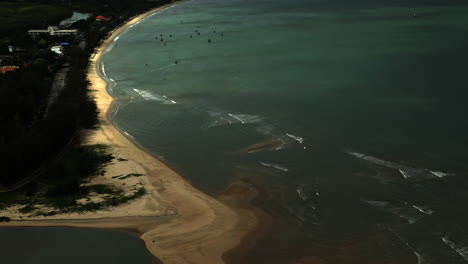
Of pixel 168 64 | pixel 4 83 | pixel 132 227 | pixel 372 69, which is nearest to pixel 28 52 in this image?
pixel 168 64

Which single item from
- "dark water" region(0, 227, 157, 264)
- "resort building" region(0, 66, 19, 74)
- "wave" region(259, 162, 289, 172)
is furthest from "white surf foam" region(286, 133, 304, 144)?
"resort building" region(0, 66, 19, 74)

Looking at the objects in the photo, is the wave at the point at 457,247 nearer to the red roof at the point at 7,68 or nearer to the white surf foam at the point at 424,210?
the white surf foam at the point at 424,210

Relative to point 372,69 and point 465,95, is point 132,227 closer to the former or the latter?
point 465,95

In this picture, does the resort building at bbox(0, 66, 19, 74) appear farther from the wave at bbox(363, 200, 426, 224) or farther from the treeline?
the wave at bbox(363, 200, 426, 224)

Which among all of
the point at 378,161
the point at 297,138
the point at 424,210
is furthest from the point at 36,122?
the point at 424,210

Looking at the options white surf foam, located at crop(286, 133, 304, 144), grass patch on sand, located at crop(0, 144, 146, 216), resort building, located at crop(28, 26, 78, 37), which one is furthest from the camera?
resort building, located at crop(28, 26, 78, 37)

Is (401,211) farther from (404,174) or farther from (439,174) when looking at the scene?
(439,174)
